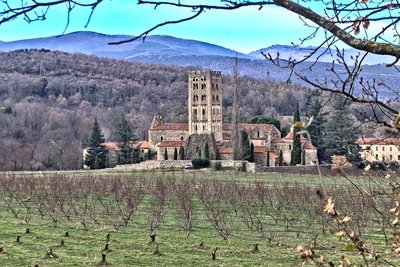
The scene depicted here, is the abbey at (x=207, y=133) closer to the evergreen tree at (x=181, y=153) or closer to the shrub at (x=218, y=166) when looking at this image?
the evergreen tree at (x=181, y=153)

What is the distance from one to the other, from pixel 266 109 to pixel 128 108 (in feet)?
77.8

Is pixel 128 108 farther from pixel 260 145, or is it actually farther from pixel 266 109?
pixel 260 145

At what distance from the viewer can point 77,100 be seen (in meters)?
113

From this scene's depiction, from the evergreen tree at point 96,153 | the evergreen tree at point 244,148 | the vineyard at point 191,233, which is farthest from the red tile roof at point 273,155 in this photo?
the vineyard at point 191,233

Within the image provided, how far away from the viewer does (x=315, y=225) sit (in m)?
20.5

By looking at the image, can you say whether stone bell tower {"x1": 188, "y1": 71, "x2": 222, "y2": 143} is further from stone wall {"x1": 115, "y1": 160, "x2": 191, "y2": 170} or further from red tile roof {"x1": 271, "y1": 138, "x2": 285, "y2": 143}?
stone wall {"x1": 115, "y1": 160, "x2": 191, "y2": 170}

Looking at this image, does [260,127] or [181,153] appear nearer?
[181,153]

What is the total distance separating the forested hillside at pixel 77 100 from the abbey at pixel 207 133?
951cm

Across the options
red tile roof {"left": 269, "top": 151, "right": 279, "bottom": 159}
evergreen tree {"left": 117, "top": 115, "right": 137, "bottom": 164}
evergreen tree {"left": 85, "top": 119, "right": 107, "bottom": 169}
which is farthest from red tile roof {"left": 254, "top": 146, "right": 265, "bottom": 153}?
evergreen tree {"left": 85, "top": 119, "right": 107, "bottom": 169}

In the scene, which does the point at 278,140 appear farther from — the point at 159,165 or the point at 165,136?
the point at 159,165

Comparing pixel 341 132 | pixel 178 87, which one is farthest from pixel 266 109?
pixel 341 132

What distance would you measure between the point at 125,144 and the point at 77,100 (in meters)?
53.4

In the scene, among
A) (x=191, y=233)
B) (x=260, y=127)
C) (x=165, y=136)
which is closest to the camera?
(x=191, y=233)

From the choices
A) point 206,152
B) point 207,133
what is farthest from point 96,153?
point 207,133
